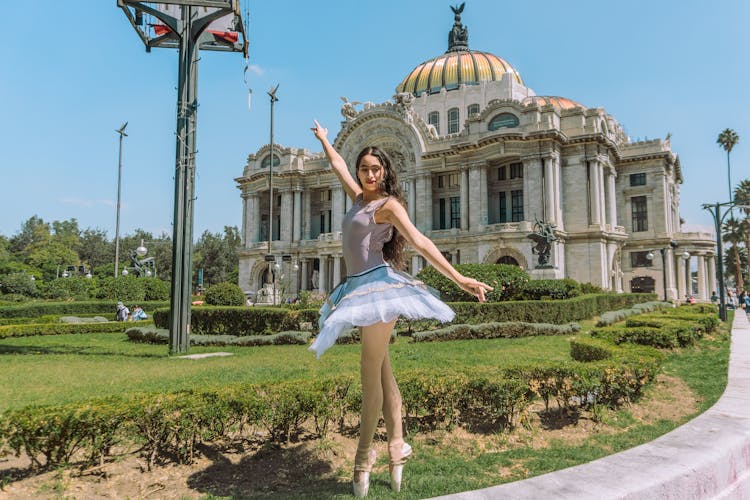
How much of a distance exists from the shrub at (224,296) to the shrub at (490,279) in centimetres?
953

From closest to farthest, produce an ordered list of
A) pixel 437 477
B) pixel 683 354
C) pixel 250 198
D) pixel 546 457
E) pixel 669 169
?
1. pixel 437 477
2. pixel 546 457
3. pixel 683 354
4. pixel 669 169
5. pixel 250 198

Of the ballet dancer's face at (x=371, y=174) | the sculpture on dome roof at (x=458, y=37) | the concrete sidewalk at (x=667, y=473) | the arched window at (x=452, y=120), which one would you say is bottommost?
the concrete sidewalk at (x=667, y=473)

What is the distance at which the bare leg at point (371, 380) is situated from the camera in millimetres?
3162

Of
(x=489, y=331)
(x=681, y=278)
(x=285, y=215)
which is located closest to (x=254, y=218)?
(x=285, y=215)

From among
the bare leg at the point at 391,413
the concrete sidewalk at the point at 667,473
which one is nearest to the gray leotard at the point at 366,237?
the bare leg at the point at 391,413

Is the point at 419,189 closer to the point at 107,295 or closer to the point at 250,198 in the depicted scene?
the point at 250,198

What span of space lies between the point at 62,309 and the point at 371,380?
31838 mm

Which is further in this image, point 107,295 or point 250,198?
point 250,198

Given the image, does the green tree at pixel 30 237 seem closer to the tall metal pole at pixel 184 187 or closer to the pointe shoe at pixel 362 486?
the tall metal pole at pixel 184 187

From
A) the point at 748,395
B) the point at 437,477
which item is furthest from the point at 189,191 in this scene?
the point at 748,395

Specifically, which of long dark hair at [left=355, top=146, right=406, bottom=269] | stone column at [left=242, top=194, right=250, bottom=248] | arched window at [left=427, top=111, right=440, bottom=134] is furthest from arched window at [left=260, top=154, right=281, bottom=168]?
long dark hair at [left=355, top=146, right=406, bottom=269]

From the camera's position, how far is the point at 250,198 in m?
52.4

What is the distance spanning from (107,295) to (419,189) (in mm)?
25227

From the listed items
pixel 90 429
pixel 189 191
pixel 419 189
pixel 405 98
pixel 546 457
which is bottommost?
pixel 546 457
